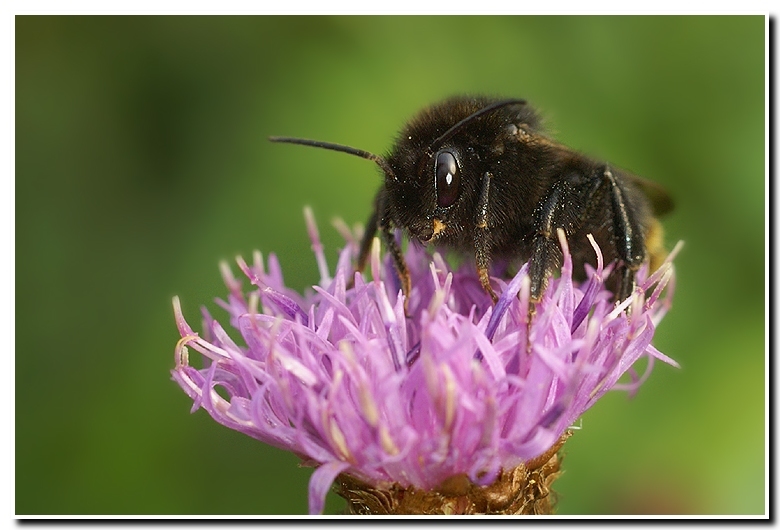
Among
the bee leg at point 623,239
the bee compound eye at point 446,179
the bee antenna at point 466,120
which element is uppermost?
the bee antenna at point 466,120

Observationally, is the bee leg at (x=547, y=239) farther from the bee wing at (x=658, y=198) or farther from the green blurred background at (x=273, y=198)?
the green blurred background at (x=273, y=198)

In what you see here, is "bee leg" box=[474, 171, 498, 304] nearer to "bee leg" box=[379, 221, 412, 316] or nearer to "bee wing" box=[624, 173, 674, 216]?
"bee leg" box=[379, 221, 412, 316]

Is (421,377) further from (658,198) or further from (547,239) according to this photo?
(658,198)

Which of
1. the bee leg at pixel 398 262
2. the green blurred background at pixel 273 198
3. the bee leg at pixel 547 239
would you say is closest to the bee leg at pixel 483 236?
the bee leg at pixel 547 239

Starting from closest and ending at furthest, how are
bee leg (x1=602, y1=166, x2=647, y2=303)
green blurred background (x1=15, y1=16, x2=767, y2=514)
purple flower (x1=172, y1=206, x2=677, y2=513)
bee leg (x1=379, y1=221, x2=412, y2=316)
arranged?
purple flower (x1=172, y1=206, x2=677, y2=513) < bee leg (x1=602, y1=166, x2=647, y2=303) < bee leg (x1=379, y1=221, x2=412, y2=316) < green blurred background (x1=15, y1=16, x2=767, y2=514)

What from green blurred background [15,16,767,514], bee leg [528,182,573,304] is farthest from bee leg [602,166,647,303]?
green blurred background [15,16,767,514]

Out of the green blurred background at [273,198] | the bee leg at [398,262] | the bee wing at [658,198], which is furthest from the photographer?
the green blurred background at [273,198]
